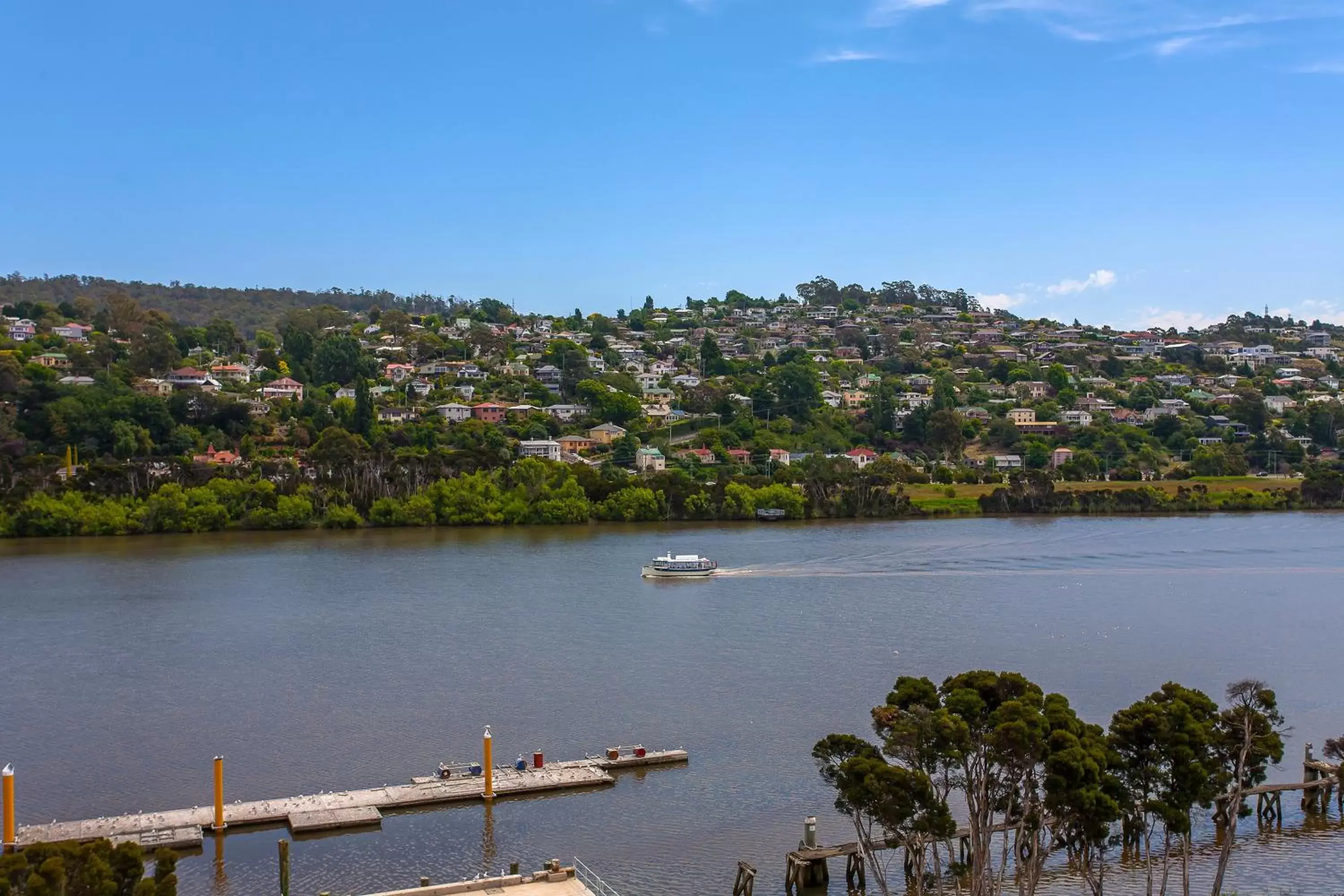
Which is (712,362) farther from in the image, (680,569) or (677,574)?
(677,574)

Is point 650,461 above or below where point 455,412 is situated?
below

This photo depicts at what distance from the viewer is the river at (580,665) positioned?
17.1 meters

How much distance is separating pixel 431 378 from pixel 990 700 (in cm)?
7628

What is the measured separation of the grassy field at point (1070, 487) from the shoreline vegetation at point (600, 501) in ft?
0.32

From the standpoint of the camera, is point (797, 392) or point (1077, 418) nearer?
point (797, 392)

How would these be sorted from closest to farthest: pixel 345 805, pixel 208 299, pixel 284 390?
pixel 345 805 < pixel 284 390 < pixel 208 299

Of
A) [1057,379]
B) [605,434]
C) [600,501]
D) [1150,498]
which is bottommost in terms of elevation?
[1150,498]

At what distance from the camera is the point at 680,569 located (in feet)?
128

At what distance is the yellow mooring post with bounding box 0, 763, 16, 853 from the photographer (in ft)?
Answer: 52.0

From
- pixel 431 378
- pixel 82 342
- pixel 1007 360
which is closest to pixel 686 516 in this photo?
pixel 431 378

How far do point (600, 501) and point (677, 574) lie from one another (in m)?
16.7

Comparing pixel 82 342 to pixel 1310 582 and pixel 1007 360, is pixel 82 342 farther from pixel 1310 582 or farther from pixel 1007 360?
pixel 1310 582

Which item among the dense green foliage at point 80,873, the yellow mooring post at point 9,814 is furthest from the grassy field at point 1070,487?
the dense green foliage at point 80,873

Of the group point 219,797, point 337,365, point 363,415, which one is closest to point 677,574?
point 219,797
